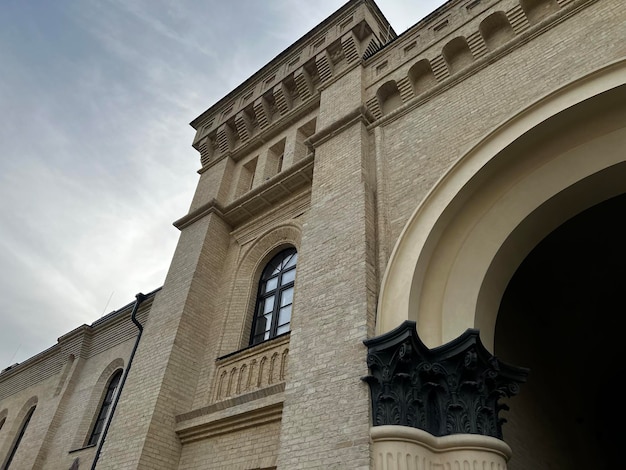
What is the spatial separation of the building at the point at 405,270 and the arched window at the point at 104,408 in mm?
58

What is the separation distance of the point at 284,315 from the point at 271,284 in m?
Result: 0.96

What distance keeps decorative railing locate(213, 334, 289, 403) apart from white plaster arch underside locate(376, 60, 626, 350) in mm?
2176

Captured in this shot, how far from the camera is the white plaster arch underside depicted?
5.99 m

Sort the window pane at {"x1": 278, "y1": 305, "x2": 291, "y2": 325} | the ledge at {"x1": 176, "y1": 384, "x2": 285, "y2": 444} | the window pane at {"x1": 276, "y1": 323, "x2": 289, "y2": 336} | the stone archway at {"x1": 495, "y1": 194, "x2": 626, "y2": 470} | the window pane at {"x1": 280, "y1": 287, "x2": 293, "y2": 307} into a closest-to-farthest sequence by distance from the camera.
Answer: the ledge at {"x1": 176, "y1": 384, "x2": 285, "y2": 444} → the stone archway at {"x1": 495, "y1": 194, "x2": 626, "y2": 470} → the window pane at {"x1": 276, "y1": 323, "x2": 289, "y2": 336} → the window pane at {"x1": 278, "y1": 305, "x2": 291, "y2": 325} → the window pane at {"x1": 280, "y1": 287, "x2": 293, "y2": 307}

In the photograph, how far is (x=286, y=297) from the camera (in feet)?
29.8

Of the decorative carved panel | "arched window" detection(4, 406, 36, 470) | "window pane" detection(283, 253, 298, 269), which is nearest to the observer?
the decorative carved panel

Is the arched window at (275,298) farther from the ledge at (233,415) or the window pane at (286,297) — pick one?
the ledge at (233,415)

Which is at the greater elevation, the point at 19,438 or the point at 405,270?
the point at 19,438

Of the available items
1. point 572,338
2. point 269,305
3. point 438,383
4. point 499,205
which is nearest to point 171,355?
point 269,305

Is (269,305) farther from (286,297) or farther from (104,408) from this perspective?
(104,408)

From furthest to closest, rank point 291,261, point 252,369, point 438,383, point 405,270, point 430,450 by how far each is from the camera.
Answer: point 291,261 → point 252,369 → point 405,270 → point 438,383 → point 430,450

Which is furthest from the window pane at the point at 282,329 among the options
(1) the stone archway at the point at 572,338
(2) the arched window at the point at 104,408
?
(2) the arched window at the point at 104,408

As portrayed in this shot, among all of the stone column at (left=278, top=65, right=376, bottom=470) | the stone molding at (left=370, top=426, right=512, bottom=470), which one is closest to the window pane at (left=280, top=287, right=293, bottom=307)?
the stone column at (left=278, top=65, right=376, bottom=470)

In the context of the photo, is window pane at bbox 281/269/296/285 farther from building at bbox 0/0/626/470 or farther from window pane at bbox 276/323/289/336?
window pane at bbox 276/323/289/336
